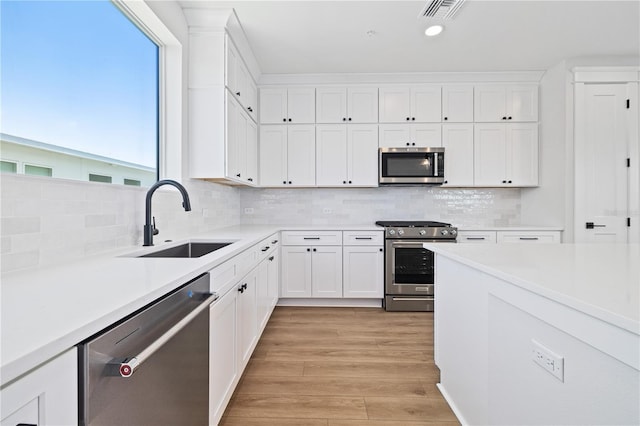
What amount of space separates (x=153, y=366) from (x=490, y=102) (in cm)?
416

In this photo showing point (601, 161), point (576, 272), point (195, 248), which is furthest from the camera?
point (601, 161)

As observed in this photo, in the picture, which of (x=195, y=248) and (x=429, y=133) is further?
(x=429, y=133)

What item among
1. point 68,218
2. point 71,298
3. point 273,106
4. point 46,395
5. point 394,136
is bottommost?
point 46,395

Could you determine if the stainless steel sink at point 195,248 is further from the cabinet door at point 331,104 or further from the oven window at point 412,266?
the cabinet door at point 331,104

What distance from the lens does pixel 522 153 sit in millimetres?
3529

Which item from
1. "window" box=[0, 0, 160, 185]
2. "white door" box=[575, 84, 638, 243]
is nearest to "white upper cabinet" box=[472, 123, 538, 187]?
"white door" box=[575, 84, 638, 243]

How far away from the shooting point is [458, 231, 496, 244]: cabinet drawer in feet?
10.7

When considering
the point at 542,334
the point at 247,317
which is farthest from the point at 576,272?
the point at 247,317

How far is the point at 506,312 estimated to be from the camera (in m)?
1.12

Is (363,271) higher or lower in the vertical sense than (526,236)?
lower

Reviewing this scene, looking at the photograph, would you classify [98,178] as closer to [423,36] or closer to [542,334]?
[542,334]

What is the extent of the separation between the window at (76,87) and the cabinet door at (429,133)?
2.84 metres

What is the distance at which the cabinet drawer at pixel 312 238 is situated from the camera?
10.7ft

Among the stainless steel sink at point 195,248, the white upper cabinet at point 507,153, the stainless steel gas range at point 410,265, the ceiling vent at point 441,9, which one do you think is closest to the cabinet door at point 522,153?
the white upper cabinet at point 507,153
